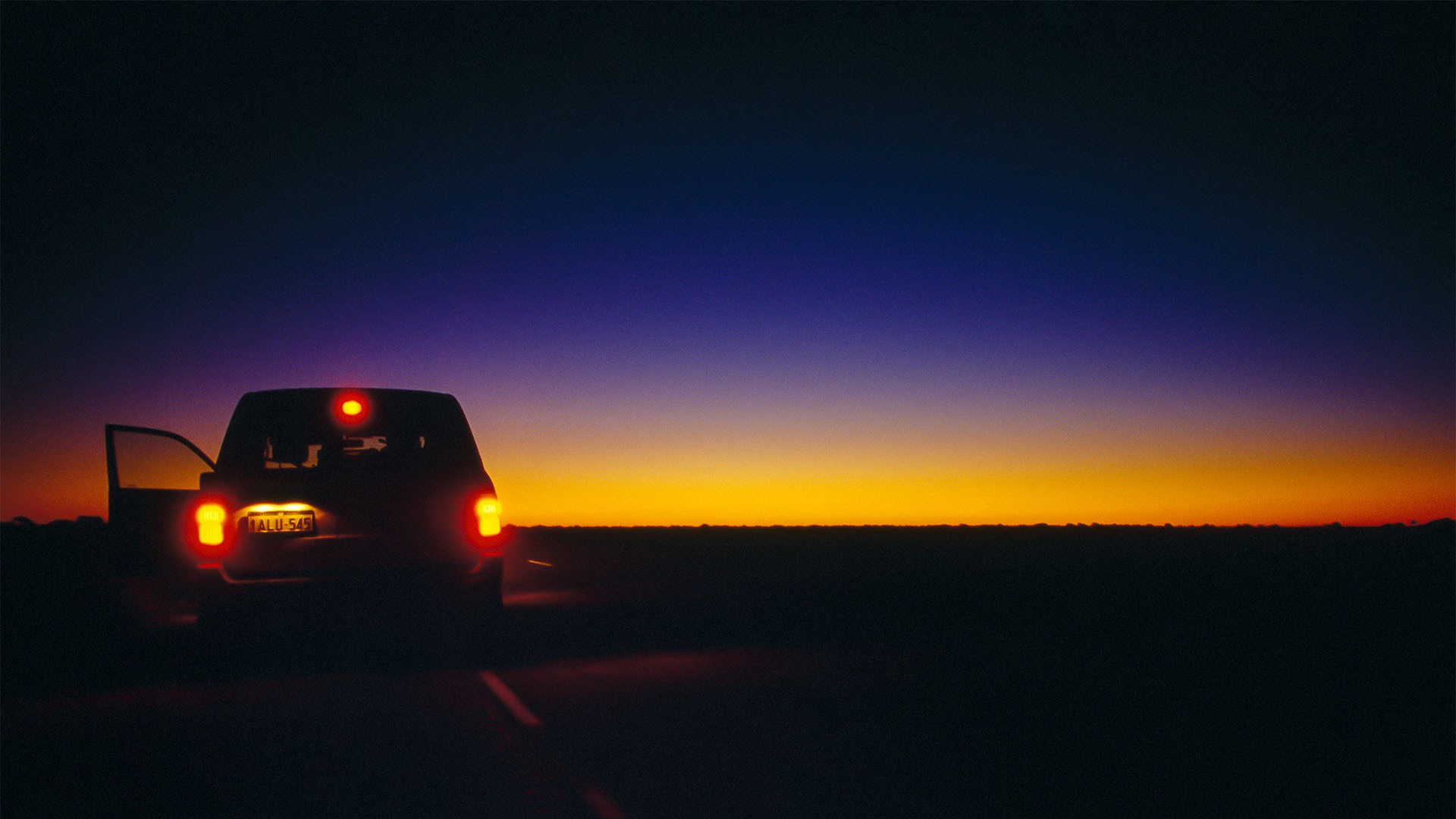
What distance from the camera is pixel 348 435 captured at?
870cm

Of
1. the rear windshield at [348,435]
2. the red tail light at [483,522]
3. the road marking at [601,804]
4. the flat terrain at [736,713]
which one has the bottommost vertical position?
the flat terrain at [736,713]

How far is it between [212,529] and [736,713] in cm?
411

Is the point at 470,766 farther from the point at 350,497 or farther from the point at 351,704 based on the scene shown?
the point at 350,497

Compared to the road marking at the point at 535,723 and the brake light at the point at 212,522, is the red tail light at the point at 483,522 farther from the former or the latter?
the brake light at the point at 212,522

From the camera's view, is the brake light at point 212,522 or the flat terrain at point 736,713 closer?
the flat terrain at point 736,713

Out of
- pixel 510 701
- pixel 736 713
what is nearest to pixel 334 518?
pixel 510 701

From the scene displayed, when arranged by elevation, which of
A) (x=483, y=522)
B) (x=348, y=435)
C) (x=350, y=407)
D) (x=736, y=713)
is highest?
(x=350, y=407)

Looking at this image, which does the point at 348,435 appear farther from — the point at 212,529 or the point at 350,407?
the point at 212,529

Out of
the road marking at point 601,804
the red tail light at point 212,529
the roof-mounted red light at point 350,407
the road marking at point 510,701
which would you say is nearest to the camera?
the road marking at point 601,804

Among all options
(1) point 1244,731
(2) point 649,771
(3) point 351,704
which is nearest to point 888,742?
(2) point 649,771

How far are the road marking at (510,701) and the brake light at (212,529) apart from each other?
2.20 meters

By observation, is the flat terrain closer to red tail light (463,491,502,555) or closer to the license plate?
the license plate

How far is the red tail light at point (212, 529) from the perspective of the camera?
→ 7570mm

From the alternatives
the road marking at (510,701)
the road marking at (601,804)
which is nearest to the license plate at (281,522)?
the road marking at (510,701)
